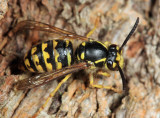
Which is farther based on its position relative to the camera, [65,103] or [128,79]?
[128,79]

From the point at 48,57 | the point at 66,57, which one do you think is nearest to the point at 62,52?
the point at 66,57

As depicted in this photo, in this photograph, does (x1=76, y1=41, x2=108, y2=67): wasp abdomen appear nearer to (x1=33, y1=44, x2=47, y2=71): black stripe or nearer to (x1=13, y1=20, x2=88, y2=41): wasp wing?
(x1=13, y1=20, x2=88, y2=41): wasp wing

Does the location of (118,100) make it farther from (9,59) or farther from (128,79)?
(9,59)

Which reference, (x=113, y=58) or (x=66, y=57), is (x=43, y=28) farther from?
(x=113, y=58)

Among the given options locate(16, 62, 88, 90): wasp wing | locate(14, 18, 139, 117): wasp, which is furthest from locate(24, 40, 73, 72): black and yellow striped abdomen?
locate(16, 62, 88, 90): wasp wing

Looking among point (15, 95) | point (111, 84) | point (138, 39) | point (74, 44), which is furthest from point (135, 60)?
point (15, 95)

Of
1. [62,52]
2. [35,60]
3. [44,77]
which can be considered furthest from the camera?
[62,52]

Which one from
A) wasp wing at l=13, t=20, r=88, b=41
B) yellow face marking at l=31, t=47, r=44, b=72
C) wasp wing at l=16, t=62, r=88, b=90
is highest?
wasp wing at l=13, t=20, r=88, b=41
